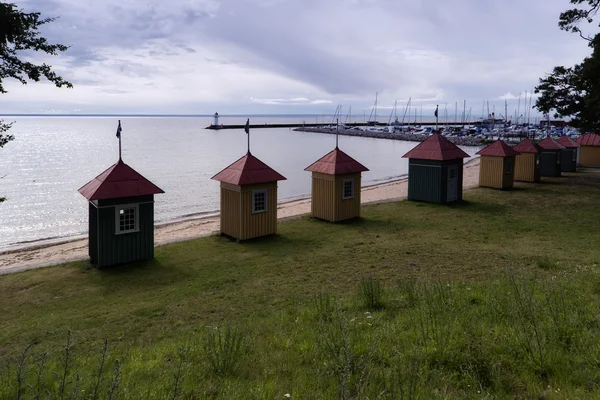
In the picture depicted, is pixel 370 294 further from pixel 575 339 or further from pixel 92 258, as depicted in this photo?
pixel 92 258

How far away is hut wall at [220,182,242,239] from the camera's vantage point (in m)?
15.5

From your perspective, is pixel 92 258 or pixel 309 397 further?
pixel 92 258

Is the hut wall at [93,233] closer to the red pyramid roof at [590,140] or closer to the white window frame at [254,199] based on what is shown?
the white window frame at [254,199]

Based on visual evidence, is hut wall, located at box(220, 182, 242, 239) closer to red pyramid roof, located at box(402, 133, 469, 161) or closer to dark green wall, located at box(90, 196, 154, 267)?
dark green wall, located at box(90, 196, 154, 267)

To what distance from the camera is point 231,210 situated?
1591cm

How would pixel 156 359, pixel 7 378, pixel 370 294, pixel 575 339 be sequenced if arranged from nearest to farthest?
pixel 7 378 → pixel 575 339 → pixel 156 359 → pixel 370 294

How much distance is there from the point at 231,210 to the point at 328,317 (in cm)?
945

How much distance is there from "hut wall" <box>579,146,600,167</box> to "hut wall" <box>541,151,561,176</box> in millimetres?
9875

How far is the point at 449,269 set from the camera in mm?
11461

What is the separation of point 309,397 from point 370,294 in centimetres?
379

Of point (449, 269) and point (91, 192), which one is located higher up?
point (91, 192)

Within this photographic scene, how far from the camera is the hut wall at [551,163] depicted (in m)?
33.4

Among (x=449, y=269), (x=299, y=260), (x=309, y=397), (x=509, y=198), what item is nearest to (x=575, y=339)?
(x=309, y=397)

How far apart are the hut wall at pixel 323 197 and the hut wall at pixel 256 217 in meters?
3.06
